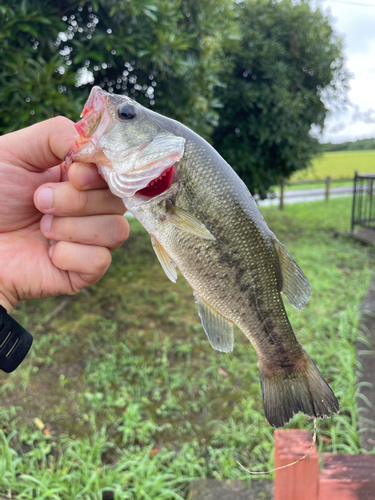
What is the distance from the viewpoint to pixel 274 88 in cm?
607

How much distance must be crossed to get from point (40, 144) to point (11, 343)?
33.1 inches

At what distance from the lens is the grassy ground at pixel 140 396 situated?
262cm

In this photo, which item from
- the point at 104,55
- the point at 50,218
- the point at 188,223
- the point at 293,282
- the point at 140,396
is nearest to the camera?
the point at 188,223

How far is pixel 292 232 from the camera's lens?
8.62m

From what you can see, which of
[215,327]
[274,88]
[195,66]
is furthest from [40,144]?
[274,88]

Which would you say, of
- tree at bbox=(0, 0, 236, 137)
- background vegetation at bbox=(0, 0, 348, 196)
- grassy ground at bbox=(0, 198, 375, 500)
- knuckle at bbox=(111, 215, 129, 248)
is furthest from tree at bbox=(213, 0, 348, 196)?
knuckle at bbox=(111, 215, 129, 248)

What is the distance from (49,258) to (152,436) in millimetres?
1894

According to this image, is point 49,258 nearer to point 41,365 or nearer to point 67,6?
point 41,365

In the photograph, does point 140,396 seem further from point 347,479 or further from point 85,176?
point 85,176

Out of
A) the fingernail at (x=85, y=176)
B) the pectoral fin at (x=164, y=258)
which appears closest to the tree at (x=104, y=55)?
the fingernail at (x=85, y=176)

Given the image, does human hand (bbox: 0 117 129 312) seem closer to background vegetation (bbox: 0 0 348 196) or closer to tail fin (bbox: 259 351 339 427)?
tail fin (bbox: 259 351 339 427)

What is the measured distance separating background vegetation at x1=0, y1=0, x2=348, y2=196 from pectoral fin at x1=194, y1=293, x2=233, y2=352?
2313 millimetres

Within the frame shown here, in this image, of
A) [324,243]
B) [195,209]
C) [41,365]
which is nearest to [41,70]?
[195,209]

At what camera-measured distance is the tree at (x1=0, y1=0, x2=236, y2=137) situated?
2.95 m
